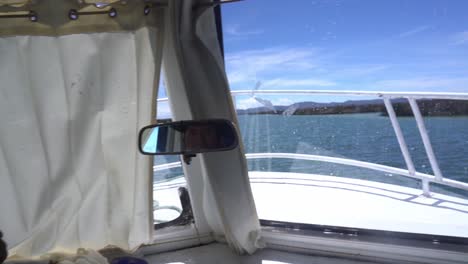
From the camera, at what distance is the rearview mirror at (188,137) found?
4.40ft

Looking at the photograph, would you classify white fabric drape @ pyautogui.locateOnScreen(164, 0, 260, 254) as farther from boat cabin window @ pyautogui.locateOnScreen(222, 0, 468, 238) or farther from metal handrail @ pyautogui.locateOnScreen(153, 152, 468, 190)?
metal handrail @ pyautogui.locateOnScreen(153, 152, 468, 190)

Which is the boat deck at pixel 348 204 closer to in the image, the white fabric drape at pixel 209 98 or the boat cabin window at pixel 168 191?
the boat cabin window at pixel 168 191

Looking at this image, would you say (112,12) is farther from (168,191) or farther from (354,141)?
(354,141)

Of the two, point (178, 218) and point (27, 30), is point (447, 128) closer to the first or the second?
point (178, 218)

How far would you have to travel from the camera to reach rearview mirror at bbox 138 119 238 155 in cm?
134

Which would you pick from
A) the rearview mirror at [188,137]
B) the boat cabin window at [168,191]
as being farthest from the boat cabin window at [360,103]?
the boat cabin window at [168,191]

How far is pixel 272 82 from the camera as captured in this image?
1825 millimetres

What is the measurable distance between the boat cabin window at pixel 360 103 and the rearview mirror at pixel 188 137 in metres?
0.32

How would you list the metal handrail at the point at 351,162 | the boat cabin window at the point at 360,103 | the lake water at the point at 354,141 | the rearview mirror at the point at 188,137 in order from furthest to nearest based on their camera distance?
the metal handrail at the point at 351,162
the lake water at the point at 354,141
the boat cabin window at the point at 360,103
the rearview mirror at the point at 188,137

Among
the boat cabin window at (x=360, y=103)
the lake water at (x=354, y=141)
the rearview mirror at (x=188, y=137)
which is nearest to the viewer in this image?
the rearview mirror at (x=188, y=137)

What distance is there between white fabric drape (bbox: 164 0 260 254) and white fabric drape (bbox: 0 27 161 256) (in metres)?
0.12

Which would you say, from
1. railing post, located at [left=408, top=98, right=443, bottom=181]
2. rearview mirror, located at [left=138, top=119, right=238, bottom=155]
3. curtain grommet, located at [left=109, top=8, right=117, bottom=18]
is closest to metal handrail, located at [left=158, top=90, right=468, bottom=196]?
railing post, located at [left=408, top=98, right=443, bottom=181]

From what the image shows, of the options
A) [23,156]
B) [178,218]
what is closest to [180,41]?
[23,156]

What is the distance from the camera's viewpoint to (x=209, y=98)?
146 centimetres
